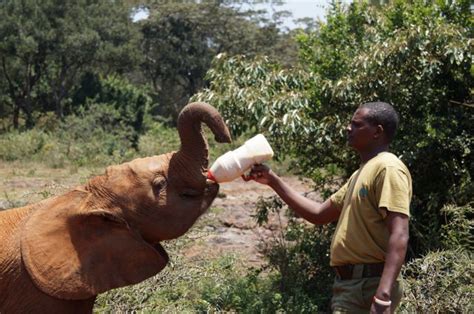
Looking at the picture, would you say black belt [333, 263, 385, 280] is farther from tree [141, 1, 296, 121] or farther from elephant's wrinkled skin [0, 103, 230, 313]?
tree [141, 1, 296, 121]

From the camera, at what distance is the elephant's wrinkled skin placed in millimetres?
3791

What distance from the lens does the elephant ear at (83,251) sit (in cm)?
375

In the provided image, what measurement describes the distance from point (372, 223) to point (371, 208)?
7 centimetres

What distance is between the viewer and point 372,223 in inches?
152

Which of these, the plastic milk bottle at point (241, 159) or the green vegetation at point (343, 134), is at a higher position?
the plastic milk bottle at point (241, 159)

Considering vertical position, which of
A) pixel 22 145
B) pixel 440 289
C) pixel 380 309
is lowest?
pixel 22 145

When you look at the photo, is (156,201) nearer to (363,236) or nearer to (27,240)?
(27,240)

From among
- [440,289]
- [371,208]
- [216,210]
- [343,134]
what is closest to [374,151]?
[371,208]

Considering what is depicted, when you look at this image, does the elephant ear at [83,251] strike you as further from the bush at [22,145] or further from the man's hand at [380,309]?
the bush at [22,145]

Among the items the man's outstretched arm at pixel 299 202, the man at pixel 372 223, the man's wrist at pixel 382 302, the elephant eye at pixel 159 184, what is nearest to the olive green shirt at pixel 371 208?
the man at pixel 372 223

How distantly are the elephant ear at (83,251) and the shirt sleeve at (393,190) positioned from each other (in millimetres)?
1135

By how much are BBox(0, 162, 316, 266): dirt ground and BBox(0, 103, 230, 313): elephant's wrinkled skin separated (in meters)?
3.65

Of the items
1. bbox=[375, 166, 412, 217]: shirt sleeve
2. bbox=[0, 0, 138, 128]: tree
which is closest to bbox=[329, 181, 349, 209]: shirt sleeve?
bbox=[375, 166, 412, 217]: shirt sleeve

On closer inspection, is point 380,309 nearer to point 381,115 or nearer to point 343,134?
point 381,115
